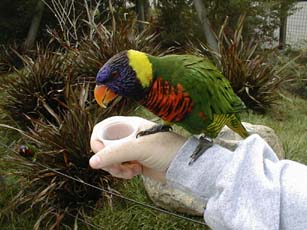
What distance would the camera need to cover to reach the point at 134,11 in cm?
527

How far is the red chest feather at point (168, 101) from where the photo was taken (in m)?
1.19

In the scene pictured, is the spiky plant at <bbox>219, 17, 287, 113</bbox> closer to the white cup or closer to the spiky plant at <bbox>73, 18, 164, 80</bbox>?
the spiky plant at <bbox>73, 18, 164, 80</bbox>

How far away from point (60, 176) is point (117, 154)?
1.40 metres

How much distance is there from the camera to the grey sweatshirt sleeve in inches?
29.2

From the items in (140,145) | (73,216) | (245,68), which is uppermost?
(140,145)

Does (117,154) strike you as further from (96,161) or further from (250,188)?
(250,188)

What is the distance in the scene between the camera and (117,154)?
3.32 ft

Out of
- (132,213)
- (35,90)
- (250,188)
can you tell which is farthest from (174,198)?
(35,90)

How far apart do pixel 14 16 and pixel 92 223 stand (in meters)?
3.80

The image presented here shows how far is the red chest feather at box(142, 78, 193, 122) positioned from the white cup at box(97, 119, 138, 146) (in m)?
0.09

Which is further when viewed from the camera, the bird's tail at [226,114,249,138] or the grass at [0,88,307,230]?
the grass at [0,88,307,230]

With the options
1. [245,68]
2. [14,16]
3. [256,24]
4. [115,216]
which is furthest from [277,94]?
[14,16]

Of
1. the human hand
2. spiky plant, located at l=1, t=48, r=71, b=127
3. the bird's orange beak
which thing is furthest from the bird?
spiky plant, located at l=1, t=48, r=71, b=127

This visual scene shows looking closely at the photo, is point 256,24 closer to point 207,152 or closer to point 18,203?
point 18,203
